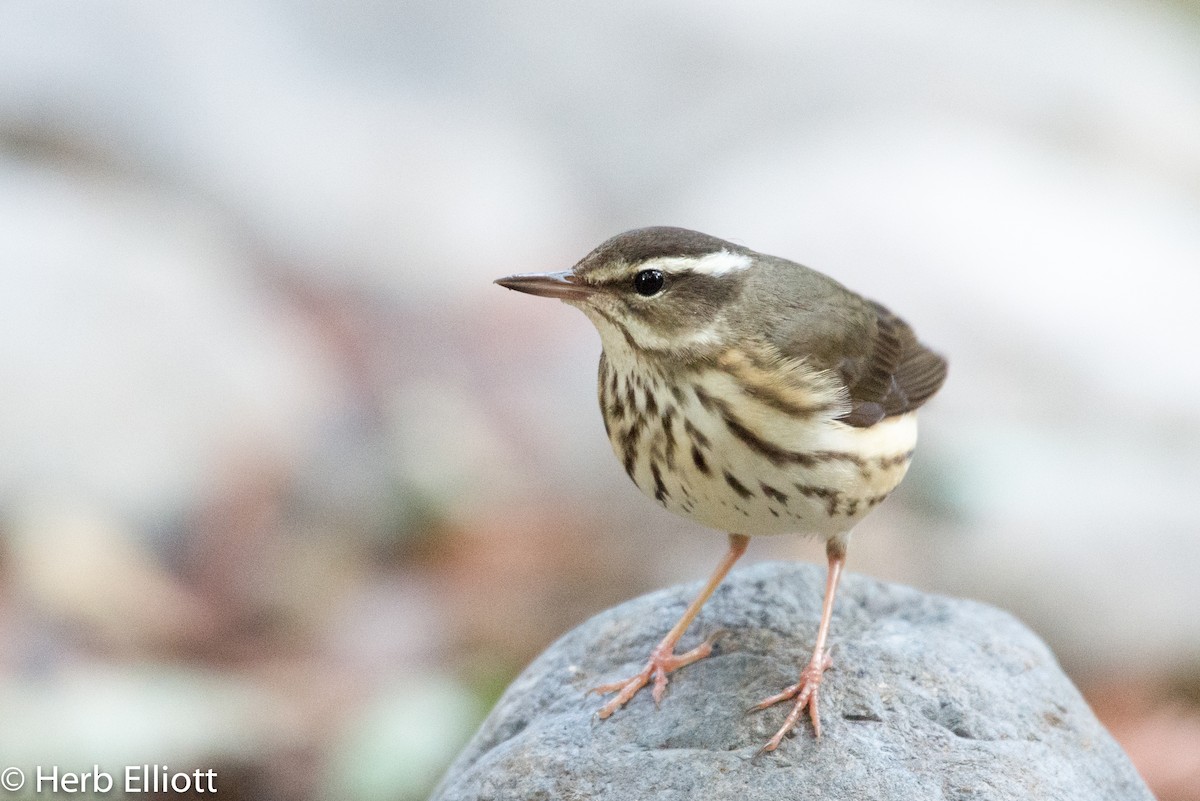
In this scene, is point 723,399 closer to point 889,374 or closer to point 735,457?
point 735,457

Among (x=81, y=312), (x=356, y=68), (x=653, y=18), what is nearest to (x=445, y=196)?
(x=356, y=68)

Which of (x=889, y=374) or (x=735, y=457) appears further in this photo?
(x=889, y=374)

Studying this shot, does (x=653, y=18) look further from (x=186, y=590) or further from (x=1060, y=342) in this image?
(x=186, y=590)

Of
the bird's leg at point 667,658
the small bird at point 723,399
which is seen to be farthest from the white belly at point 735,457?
the bird's leg at point 667,658

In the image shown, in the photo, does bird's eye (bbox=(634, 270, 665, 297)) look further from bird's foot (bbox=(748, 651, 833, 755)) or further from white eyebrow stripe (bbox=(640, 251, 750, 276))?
bird's foot (bbox=(748, 651, 833, 755))

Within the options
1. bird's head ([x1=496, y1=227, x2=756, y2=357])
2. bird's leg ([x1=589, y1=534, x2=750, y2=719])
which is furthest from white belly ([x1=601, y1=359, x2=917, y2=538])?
bird's leg ([x1=589, y1=534, x2=750, y2=719])

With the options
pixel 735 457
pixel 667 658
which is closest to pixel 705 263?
pixel 735 457
